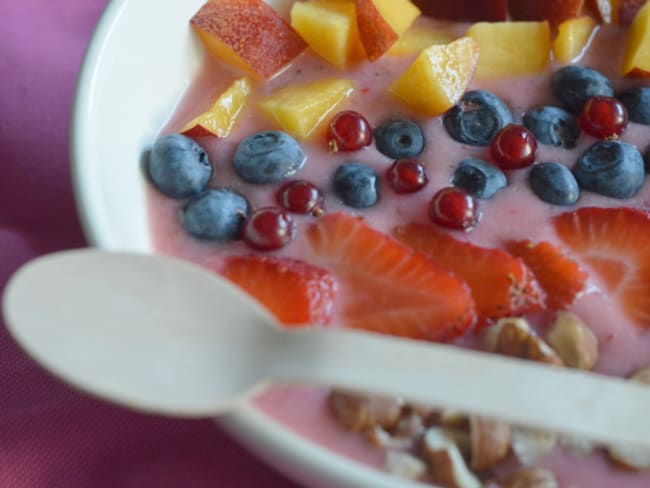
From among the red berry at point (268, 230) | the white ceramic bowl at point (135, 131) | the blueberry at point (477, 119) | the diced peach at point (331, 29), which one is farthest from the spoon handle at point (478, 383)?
the diced peach at point (331, 29)

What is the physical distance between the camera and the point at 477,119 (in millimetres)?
1284

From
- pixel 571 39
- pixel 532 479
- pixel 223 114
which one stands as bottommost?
pixel 532 479

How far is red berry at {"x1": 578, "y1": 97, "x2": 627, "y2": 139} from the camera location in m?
1.29

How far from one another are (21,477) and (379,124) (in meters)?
0.67

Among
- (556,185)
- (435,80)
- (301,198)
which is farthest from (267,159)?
(556,185)

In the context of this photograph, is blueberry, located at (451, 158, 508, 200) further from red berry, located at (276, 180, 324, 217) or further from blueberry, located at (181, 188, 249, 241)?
blueberry, located at (181, 188, 249, 241)

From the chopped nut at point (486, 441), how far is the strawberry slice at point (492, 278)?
0.17 m

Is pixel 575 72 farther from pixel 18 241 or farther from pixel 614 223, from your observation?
pixel 18 241

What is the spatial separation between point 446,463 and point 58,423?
50 centimetres

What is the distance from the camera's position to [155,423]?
1121mm

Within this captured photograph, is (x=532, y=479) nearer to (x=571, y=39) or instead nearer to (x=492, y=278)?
(x=492, y=278)

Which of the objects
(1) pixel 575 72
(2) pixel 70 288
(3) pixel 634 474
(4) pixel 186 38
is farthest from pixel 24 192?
(3) pixel 634 474

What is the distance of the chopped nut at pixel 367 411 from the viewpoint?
37.0 inches

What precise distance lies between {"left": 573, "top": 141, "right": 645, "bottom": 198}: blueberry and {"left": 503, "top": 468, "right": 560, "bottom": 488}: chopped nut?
452 mm
